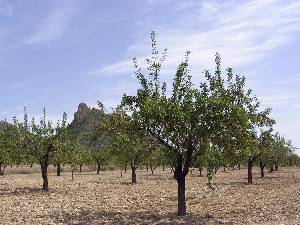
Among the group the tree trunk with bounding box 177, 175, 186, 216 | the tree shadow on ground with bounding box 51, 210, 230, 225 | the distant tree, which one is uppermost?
the distant tree

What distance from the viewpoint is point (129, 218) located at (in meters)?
27.7

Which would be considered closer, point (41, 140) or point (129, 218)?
point (129, 218)

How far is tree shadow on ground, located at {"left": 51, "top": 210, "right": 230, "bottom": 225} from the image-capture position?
26.0m

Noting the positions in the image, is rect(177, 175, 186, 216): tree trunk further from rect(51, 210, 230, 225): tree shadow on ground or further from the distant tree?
the distant tree

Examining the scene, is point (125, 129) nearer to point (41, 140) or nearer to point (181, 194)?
point (181, 194)

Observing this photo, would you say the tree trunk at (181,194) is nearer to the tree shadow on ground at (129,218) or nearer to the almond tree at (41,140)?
the tree shadow on ground at (129,218)

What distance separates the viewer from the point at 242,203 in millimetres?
34219

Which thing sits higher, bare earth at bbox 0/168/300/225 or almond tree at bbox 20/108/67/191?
almond tree at bbox 20/108/67/191

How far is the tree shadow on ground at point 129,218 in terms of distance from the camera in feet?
85.5

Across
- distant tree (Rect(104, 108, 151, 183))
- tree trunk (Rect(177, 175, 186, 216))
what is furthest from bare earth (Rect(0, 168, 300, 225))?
distant tree (Rect(104, 108, 151, 183))

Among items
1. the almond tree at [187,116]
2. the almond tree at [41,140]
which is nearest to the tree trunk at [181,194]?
the almond tree at [187,116]

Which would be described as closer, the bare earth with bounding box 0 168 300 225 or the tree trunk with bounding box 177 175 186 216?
the bare earth with bounding box 0 168 300 225

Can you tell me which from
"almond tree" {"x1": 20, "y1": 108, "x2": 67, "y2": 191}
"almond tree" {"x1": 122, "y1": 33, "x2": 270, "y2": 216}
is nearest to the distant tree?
"almond tree" {"x1": 122, "y1": 33, "x2": 270, "y2": 216}

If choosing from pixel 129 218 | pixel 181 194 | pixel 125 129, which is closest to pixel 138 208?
pixel 129 218
